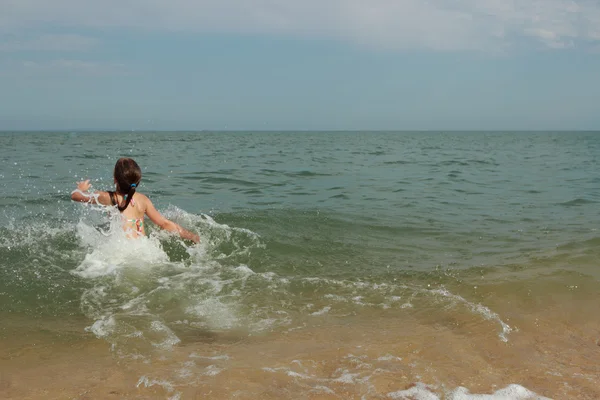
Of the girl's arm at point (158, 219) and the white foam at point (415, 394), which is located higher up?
the girl's arm at point (158, 219)

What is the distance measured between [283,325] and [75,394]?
6.61ft

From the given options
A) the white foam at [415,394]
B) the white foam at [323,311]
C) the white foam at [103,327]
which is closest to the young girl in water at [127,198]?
the white foam at [103,327]

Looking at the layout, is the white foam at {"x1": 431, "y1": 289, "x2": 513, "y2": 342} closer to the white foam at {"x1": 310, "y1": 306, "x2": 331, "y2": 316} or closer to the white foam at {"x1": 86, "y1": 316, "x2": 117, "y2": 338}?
the white foam at {"x1": 310, "y1": 306, "x2": 331, "y2": 316}

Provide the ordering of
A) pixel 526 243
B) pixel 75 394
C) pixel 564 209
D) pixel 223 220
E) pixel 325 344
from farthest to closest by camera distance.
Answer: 1. pixel 564 209
2. pixel 223 220
3. pixel 526 243
4. pixel 325 344
5. pixel 75 394

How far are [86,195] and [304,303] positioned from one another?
329 centimetres

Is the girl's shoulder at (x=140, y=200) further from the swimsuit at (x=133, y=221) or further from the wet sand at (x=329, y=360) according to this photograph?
the wet sand at (x=329, y=360)

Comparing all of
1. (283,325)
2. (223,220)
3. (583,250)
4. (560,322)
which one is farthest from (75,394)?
(583,250)

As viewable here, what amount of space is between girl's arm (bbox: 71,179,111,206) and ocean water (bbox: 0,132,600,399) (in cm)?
68

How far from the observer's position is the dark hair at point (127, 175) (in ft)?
22.0

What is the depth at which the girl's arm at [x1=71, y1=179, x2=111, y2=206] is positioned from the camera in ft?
22.0

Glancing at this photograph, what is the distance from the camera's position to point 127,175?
6.74 m

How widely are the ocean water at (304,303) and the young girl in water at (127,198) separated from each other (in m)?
0.30

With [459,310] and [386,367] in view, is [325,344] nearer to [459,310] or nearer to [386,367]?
[386,367]

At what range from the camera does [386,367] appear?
4.10m
